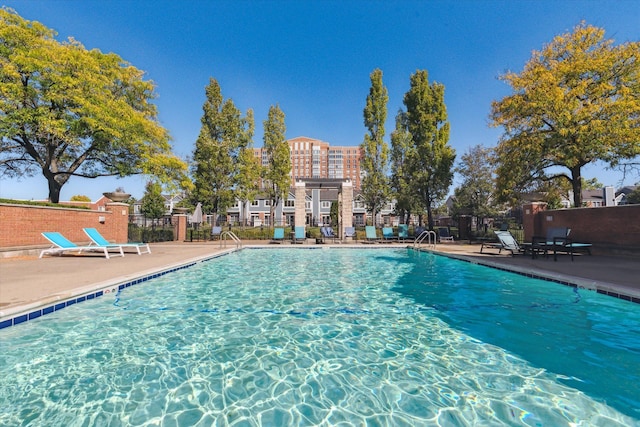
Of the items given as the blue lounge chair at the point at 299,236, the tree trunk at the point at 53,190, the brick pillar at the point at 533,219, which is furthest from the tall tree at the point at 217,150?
the brick pillar at the point at 533,219

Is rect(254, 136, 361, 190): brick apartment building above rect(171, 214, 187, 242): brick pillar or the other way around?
above

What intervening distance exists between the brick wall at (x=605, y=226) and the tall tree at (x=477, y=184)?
1464cm

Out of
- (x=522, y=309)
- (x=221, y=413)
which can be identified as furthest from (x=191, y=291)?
(x=522, y=309)

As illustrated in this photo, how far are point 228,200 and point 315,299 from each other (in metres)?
22.0

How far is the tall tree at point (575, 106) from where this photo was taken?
14.5 meters

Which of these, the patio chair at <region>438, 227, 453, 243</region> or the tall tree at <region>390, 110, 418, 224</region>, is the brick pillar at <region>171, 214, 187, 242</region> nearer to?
the tall tree at <region>390, 110, 418, 224</region>

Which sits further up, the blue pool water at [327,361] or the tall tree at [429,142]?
the tall tree at [429,142]

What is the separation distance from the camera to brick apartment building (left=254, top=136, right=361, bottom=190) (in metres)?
141

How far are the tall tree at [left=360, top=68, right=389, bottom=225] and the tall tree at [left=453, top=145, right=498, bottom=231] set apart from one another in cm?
763

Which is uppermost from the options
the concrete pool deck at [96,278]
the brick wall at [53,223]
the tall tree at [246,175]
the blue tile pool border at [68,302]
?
the tall tree at [246,175]

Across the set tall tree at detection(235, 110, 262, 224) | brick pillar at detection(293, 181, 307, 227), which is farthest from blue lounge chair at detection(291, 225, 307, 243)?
tall tree at detection(235, 110, 262, 224)

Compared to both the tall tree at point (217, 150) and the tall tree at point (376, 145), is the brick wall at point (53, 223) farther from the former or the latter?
the tall tree at point (376, 145)

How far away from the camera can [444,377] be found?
132 inches

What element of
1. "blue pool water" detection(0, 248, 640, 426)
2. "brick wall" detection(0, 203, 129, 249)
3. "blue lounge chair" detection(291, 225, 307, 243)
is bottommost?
"blue pool water" detection(0, 248, 640, 426)
